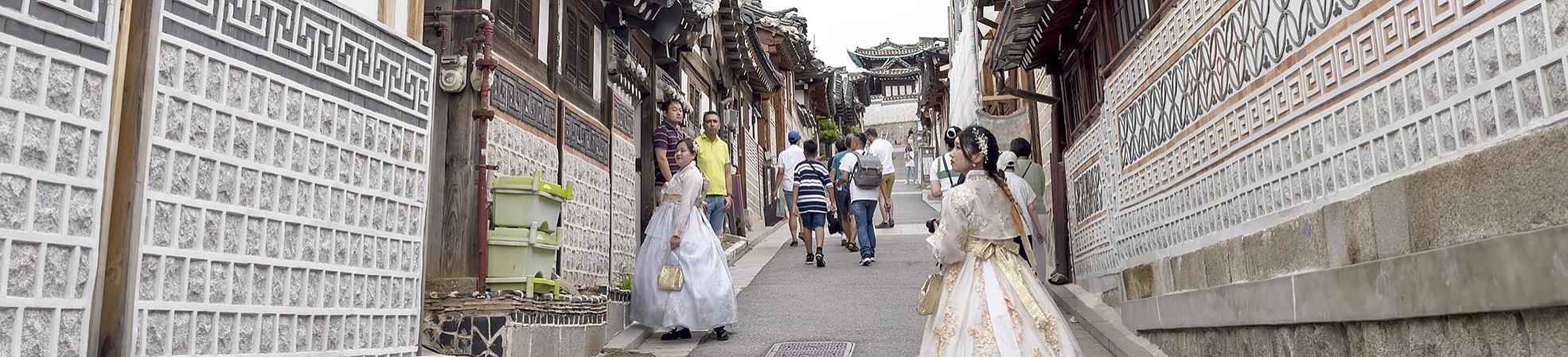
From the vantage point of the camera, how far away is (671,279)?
24.6ft

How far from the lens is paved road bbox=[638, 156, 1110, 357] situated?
7574mm

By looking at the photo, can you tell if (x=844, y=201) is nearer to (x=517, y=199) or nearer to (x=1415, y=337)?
(x=517, y=199)

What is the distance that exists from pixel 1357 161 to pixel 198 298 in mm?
3877

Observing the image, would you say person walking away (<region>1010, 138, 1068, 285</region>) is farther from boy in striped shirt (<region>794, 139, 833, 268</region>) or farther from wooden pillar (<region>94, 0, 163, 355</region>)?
wooden pillar (<region>94, 0, 163, 355</region>)

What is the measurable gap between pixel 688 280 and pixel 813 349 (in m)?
1.04

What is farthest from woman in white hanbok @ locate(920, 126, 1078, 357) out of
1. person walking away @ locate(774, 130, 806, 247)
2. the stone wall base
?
person walking away @ locate(774, 130, 806, 247)

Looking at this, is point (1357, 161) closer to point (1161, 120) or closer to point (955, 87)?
point (1161, 120)

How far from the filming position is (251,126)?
11.3 feet

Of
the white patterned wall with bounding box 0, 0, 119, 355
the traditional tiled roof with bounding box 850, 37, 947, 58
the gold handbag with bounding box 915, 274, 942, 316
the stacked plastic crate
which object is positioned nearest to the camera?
the white patterned wall with bounding box 0, 0, 119, 355

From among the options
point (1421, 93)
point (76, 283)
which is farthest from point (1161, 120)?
point (76, 283)

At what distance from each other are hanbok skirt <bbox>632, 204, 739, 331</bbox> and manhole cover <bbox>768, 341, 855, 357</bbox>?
0.47 m

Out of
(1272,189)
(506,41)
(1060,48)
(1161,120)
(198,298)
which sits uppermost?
(1060,48)

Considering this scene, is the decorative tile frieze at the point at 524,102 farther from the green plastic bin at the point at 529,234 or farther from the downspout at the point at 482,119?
the green plastic bin at the point at 529,234

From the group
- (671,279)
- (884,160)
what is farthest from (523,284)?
(884,160)
